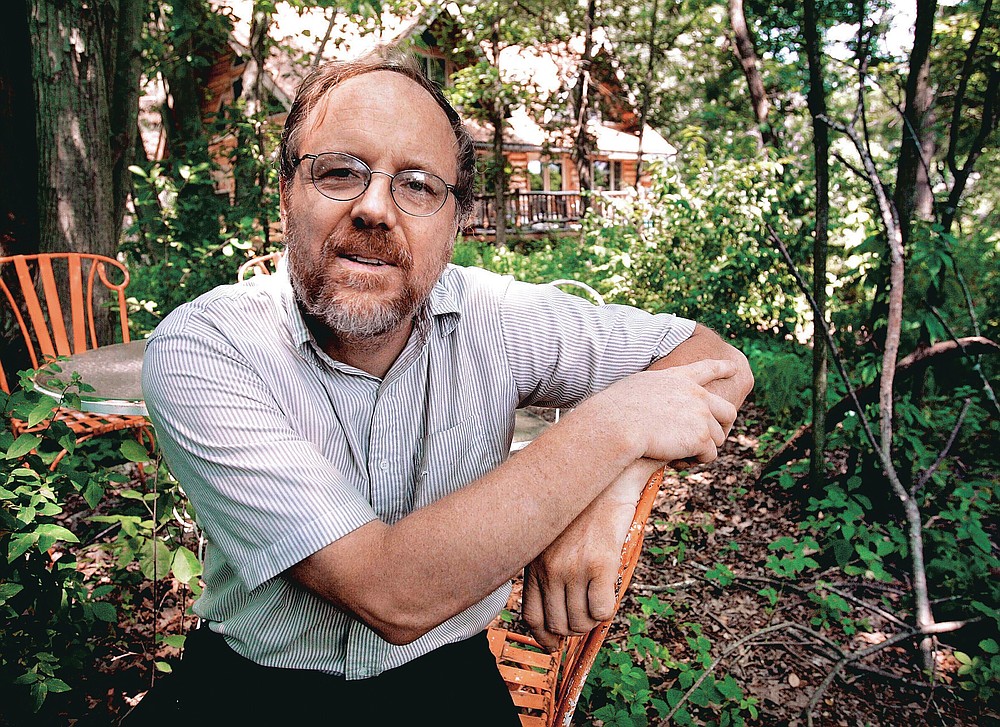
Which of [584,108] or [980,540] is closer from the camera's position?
[980,540]

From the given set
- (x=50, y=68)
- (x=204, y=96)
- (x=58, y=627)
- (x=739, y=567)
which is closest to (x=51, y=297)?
(x=50, y=68)

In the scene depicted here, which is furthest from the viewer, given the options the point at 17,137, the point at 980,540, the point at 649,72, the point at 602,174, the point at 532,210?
the point at 602,174

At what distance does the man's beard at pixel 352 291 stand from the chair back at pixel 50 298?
8.90ft

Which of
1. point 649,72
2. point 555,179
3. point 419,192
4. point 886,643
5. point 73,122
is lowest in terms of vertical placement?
point 886,643

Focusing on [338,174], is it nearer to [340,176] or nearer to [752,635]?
[340,176]

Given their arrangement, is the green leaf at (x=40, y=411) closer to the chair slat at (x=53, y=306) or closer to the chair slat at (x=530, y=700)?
the chair slat at (x=530, y=700)

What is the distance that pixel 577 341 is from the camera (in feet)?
4.90

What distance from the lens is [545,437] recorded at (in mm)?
1082

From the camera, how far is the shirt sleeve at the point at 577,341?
1486 mm

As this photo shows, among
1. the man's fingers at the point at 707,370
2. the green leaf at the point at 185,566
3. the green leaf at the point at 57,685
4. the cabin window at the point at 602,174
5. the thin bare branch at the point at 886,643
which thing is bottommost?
the thin bare branch at the point at 886,643

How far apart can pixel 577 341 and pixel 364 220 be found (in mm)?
558

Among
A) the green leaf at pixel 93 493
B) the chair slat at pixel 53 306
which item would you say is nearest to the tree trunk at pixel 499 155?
the chair slat at pixel 53 306

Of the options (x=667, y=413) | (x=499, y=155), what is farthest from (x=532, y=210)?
(x=667, y=413)

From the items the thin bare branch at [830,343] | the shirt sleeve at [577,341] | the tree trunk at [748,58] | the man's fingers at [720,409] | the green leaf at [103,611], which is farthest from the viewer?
the tree trunk at [748,58]
